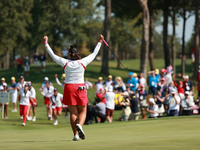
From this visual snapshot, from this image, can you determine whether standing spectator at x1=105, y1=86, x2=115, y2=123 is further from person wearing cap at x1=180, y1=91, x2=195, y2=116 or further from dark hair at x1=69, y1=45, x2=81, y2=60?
dark hair at x1=69, y1=45, x2=81, y2=60

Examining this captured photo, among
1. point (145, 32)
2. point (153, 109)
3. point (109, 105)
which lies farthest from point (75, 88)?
point (145, 32)

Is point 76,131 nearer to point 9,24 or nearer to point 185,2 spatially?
point 185,2

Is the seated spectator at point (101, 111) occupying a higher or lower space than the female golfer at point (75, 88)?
lower

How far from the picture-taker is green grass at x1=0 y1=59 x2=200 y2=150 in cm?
773

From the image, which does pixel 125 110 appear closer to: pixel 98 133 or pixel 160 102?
pixel 160 102

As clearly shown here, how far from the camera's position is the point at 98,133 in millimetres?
11500

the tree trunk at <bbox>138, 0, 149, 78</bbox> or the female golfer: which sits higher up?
the tree trunk at <bbox>138, 0, 149, 78</bbox>

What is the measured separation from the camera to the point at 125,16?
4747 centimetres

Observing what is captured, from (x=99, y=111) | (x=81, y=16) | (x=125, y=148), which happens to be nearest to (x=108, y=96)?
(x=99, y=111)

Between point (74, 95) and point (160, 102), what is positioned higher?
point (74, 95)

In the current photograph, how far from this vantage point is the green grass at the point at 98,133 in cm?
773

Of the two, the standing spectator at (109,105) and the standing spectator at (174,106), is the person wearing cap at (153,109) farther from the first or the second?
the standing spectator at (109,105)

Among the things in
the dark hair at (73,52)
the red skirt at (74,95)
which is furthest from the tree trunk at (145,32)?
the red skirt at (74,95)

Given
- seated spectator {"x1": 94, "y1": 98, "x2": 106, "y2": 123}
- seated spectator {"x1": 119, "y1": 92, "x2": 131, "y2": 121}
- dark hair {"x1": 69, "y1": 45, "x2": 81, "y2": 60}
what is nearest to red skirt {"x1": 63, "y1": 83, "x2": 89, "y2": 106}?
dark hair {"x1": 69, "y1": 45, "x2": 81, "y2": 60}
